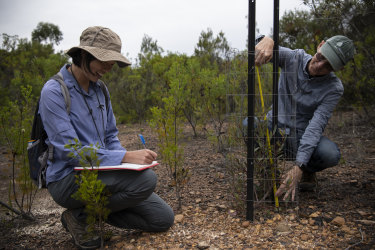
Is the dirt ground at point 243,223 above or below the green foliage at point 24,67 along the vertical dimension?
below

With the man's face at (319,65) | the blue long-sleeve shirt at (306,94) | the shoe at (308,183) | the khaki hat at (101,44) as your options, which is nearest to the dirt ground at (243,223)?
the shoe at (308,183)

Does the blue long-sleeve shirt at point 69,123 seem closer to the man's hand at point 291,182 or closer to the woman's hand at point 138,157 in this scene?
the woman's hand at point 138,157

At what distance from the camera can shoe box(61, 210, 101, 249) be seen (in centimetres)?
220

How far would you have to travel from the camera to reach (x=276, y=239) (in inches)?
85.6

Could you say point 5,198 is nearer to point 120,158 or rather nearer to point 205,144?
point 120,158

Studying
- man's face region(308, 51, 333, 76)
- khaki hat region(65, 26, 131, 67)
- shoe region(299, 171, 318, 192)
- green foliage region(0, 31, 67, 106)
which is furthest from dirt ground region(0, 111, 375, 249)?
green foliage region(0, 31, 67, 106)

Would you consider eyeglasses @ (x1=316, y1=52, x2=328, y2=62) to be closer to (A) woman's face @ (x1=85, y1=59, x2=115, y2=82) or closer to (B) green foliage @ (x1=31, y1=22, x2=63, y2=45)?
(A) woman's face @ (x1=85, y1=59, x2=115, y2=82)

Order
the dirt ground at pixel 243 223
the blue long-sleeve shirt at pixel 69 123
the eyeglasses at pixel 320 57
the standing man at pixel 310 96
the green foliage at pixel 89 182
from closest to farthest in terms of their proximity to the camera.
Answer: the green foliage at pixel 89 182, the blue long-sleeve shirt at pixel 69 123, the dirt ground at pixel 243 223, the standing man at pixel 310 96, the eyeglasses at pixel 320 57

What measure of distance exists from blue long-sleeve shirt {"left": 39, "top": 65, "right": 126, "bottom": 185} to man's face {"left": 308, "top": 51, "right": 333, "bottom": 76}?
5.58ft

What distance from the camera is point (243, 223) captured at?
235cm

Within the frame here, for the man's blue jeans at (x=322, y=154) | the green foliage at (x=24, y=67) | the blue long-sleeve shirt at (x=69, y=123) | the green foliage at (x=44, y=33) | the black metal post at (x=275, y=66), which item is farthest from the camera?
the green foliage at (x=44, y=33)

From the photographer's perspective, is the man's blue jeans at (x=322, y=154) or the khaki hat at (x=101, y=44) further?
the man's blue jeans at (x=322, y=154)

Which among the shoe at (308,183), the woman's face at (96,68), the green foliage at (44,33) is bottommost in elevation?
the shoe at (308,183)

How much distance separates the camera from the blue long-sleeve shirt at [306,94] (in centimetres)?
261
